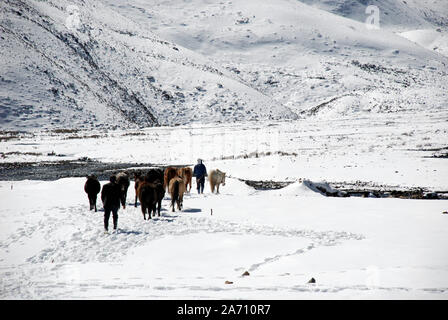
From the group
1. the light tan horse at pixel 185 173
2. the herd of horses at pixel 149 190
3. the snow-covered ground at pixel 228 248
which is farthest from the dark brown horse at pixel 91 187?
the light tan horse at pixel 185 173

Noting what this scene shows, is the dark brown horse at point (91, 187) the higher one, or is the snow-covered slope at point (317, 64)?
the snow-covered slope at point (317, 64)

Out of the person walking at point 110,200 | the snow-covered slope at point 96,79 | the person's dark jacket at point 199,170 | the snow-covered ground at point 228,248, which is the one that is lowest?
the snow-covered ground at point 228,248

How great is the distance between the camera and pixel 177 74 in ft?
352

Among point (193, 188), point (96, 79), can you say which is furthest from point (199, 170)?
point (96, 79)

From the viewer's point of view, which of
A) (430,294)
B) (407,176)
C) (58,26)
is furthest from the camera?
(58,26)

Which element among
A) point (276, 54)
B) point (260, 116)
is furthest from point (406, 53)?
point (260, 116)

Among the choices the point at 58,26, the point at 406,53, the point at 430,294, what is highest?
the point at 406,53

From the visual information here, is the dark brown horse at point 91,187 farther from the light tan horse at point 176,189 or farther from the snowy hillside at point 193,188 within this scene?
the light tan horse at point 176,189

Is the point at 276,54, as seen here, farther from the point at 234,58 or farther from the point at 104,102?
the point at 104,102

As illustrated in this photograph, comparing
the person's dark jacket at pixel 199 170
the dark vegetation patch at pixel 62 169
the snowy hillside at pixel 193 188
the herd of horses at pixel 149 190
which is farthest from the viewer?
the dark vegetation patch at pixel 62 169

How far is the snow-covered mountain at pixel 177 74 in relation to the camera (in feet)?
253

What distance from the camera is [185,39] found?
587ft

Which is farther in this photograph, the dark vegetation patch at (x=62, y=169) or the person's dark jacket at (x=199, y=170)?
the dark vegetation patch at (x=62, y=169)

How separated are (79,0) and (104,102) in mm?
75287
